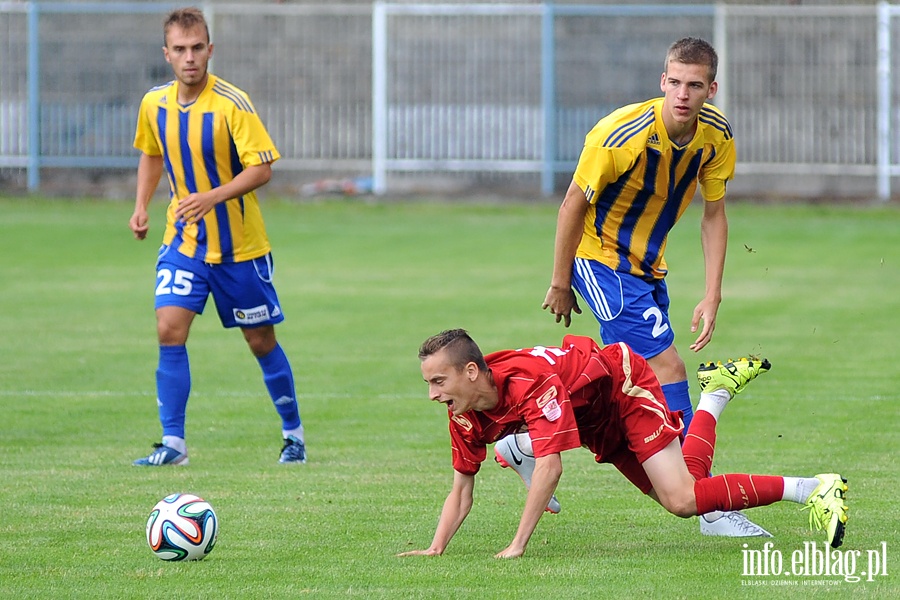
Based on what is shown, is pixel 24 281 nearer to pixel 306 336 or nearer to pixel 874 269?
pixel 306 336

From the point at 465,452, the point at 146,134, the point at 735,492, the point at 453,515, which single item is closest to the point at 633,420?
the point at 735,492

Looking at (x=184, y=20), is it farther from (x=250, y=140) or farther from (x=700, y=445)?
(x=700, y=445)

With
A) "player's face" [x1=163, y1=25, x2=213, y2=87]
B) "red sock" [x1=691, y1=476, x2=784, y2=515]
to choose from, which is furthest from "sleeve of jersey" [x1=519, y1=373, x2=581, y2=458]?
"player's face" [x1=163, y1=25, x2=213, y2=87]

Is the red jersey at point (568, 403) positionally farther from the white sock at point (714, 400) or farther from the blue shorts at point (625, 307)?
the blue shorts at point (625, 307)

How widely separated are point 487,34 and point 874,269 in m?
11.5

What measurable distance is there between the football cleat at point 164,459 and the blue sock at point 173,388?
0.09 meters

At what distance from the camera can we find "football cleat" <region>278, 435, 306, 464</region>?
8172 millimetres

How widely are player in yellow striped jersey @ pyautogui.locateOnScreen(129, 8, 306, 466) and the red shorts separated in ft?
8.24

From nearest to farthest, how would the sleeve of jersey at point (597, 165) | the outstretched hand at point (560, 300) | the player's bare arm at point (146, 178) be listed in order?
the sleeve of jersey at point (597, 165) → the outstretched hand at point (560, 300) → the player's bare arm at point (146, 178)

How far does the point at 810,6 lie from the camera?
86.3 ft

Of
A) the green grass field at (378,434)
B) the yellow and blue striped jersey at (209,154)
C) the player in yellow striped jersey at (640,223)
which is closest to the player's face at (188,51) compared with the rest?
the yellow and blue striped jersey at (209,154)

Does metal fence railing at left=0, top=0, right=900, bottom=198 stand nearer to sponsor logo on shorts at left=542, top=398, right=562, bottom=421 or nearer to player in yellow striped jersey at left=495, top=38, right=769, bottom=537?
player in yellow striped jersey at left=495, top=38, right=769, bottom=537

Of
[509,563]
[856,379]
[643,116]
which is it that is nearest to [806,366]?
[856,379]

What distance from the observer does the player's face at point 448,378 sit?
5.66 meters
